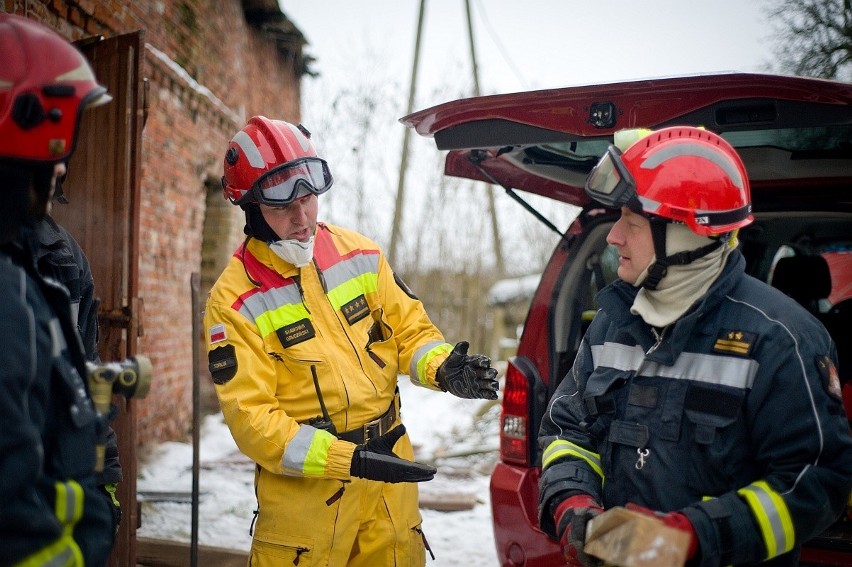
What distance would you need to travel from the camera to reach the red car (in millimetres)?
2271

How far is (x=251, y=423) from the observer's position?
2.27 m

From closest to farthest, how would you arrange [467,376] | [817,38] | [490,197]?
[467,376], [817,38], [490,197]


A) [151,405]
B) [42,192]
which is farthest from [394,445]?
[151,405]

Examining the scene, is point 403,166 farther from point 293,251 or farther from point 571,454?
point 571,454

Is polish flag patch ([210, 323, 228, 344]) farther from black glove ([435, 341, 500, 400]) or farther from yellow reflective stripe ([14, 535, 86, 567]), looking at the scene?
yellow reflective stripe ([14, 535, 86, 567])

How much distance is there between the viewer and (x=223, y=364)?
7.65 ft

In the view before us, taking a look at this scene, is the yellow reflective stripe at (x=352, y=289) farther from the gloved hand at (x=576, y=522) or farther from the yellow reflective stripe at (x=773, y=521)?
the yellow reflective stripe at (x=773, y=521)

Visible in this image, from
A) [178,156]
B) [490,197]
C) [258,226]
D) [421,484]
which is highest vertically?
[490,197]

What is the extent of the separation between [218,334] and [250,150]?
69cm

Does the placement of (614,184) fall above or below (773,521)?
above

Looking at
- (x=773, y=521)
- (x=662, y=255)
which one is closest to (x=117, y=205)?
(x=662, y=255)

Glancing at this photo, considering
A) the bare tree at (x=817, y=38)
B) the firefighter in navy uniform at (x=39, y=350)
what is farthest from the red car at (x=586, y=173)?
the bare tree at (x=817, y=38)

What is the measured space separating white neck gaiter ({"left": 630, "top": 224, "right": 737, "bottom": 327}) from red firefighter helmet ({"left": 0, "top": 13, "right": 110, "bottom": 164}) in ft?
4.79

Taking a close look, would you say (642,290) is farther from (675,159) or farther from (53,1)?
(53,1)
